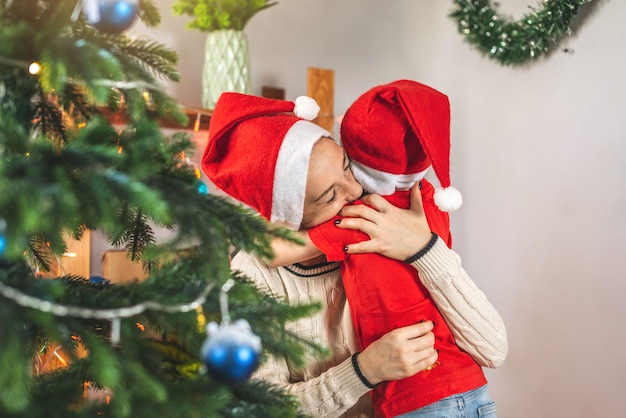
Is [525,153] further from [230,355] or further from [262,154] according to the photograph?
[230,355]

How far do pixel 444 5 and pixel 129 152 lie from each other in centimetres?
188

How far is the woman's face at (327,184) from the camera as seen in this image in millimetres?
975

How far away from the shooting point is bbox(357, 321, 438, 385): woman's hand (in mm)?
971

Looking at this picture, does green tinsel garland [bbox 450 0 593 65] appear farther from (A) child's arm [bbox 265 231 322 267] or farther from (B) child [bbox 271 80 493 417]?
(A) child's arm [bbox 265 231 322 267]

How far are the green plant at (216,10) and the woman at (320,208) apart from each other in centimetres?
103

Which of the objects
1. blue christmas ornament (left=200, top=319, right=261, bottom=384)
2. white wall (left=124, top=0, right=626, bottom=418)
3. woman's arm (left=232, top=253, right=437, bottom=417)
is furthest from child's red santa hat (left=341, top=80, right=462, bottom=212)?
white wall (left=124, top=0, right=626, bottom=418)

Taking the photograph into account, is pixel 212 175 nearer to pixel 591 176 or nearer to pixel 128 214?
pixel 128 214

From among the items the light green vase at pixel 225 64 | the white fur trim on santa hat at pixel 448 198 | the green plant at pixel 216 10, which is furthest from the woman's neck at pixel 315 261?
the green plant at pixel 216 10

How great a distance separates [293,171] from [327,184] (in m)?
0.06

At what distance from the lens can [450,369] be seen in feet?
3.41

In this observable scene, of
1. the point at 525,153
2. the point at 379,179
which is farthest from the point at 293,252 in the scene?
the point at 525,153

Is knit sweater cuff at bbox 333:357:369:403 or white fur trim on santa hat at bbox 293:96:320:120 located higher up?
white fur trim on santa hat at bbox 293:96:320:120

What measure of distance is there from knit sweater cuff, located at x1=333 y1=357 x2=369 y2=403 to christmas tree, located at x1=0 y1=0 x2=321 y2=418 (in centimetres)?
35

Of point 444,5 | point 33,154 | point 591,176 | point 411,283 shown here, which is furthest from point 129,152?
point 444,5
